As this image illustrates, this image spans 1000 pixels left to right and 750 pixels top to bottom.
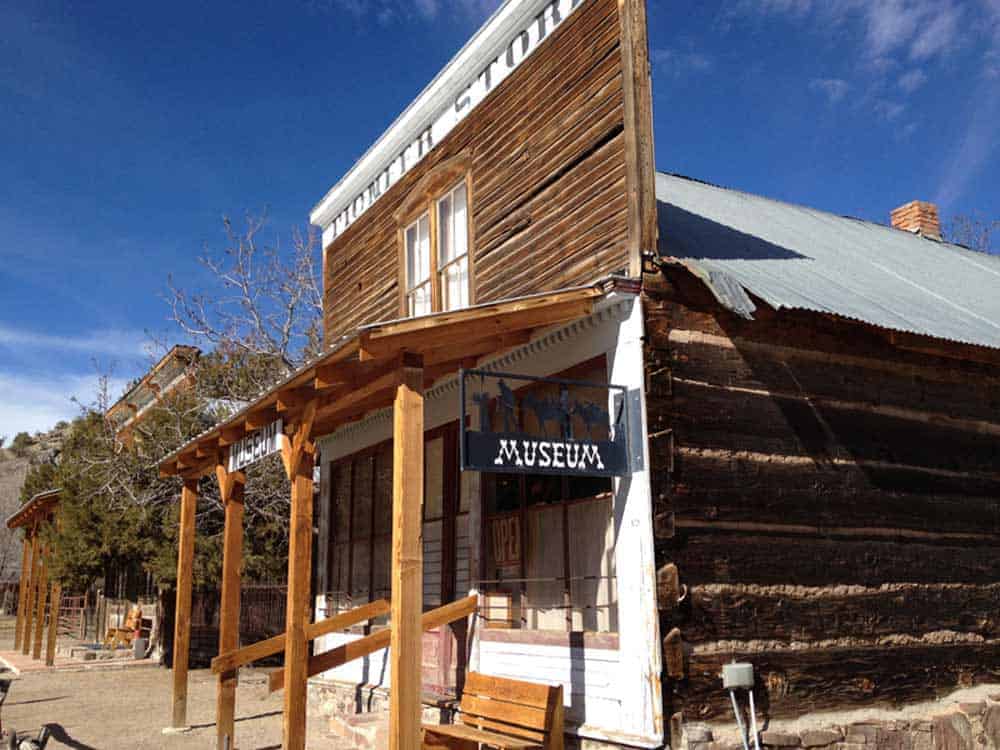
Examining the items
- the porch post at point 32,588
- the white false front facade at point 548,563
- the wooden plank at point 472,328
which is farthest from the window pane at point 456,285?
the porch post at point 32,588

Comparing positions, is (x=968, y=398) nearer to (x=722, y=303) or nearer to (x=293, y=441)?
(x=722, y=303)

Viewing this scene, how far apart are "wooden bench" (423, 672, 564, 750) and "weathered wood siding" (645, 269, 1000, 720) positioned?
0.95 meters

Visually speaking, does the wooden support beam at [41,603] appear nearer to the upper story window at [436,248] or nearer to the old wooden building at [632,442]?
the old wooden building at [632,442]

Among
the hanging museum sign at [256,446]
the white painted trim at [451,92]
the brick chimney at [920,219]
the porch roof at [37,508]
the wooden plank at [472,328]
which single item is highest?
the brick chimney at [920,219]

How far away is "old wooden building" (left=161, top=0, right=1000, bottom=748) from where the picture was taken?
6703 mm

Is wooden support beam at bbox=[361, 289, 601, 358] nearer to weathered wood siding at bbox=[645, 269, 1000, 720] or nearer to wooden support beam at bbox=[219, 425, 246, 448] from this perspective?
weathered wood siding at bbox=[645, 269, 1000, 720]

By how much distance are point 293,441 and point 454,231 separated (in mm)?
3574

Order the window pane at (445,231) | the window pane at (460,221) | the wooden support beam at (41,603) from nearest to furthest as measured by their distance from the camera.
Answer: the window pane at (460,221) < the window pane at (445,231) < the wooden support beam at (41,603)

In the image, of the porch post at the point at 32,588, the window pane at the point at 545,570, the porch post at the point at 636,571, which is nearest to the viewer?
the porch post at the point at 636,571

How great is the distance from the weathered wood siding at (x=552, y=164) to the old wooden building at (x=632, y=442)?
0.10 feet

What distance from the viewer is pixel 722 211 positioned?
36.1 ft

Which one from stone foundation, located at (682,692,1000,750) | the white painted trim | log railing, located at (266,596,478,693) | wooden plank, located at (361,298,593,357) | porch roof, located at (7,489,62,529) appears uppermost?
the white painted trim

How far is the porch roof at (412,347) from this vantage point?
6.42 m

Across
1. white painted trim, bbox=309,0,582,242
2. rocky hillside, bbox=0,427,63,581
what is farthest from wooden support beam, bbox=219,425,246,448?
rocky hillside, bbox=0,427,63,581
